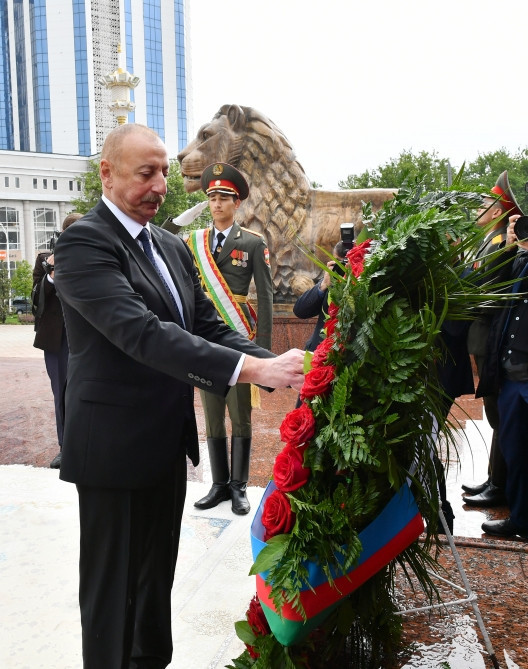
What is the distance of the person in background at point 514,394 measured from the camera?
362 cm

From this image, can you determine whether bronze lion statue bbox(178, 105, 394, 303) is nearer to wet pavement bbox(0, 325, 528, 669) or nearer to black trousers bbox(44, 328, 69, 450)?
black trousers bbox(44, 328, 69, 450)

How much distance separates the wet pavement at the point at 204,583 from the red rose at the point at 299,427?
0.46 meters

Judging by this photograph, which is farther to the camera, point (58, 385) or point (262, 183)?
point (262, 183)

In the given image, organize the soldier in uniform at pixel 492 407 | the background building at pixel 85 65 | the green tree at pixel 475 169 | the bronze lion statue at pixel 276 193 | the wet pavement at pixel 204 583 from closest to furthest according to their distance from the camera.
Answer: the wet pavement at pixel 204 583 < the soldier in uniform at pixel 492 407 < the bronze lion statue at pixel 276 193 < the green tree at pixel 475 169 < the background building at pixel 85 65

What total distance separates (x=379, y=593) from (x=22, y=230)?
69.1 metres

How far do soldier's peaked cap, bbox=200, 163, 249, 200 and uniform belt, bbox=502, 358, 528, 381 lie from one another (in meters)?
2.13

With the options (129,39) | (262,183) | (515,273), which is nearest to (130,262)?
(515,273)

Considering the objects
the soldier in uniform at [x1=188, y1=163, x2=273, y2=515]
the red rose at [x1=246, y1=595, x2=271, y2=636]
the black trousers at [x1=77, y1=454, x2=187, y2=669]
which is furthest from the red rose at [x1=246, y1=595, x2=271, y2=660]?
the soldier in uniform at [x1=188, y1=163, x2=273, y2=515]

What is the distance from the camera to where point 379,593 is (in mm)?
1960

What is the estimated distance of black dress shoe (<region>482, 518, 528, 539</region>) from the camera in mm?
3633

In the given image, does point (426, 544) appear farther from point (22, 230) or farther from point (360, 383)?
point (22, 230)

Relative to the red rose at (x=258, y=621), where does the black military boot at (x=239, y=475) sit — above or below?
below

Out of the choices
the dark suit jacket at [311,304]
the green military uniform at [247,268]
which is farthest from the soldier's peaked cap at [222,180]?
the dark suit jacket at [311,304]

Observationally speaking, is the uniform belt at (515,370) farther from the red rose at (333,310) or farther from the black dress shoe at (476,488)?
the red rose at (333,310)
